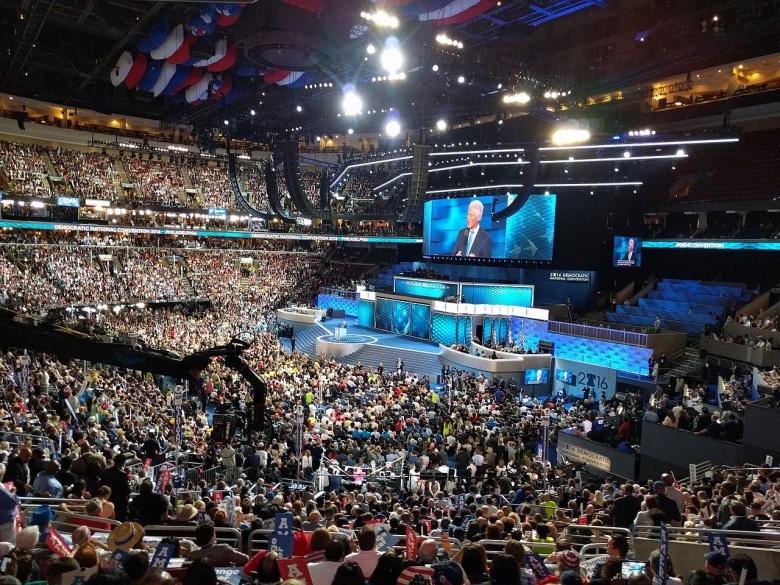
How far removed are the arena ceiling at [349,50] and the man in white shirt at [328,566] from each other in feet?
41.8

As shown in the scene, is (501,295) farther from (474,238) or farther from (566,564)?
(566,564)

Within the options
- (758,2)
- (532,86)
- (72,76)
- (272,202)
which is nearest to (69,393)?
(272,202)

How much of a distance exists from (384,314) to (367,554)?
96.4 feet

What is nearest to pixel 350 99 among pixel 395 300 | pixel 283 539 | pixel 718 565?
pixel 395 300

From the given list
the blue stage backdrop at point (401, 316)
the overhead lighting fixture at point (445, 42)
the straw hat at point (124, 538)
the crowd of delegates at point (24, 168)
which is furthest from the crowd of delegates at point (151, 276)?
the straw hat at point (124, 538)

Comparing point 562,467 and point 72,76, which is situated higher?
point 72,76

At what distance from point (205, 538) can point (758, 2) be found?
1841 cm

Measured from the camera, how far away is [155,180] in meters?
41.0

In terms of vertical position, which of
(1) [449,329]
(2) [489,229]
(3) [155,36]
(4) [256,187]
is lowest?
(1) [449,329]

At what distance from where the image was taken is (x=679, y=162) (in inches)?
1138

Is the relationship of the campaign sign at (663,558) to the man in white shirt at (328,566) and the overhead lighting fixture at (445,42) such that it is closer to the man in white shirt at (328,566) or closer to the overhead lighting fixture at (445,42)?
the man in white shirt at (328,566)

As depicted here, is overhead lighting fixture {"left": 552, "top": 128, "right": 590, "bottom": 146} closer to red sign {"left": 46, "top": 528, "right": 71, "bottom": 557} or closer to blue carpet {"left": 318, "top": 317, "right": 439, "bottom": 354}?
blue carpet {"left": 318, "top": 317, "right": 439, "bottom": 354}

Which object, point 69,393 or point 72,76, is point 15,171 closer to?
point 72,76

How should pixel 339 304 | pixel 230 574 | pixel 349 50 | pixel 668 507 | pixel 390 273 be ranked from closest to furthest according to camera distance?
pixel 230 574
pixel 668 507
pixel 349 50
pixel 339 304
pixel 390 273
